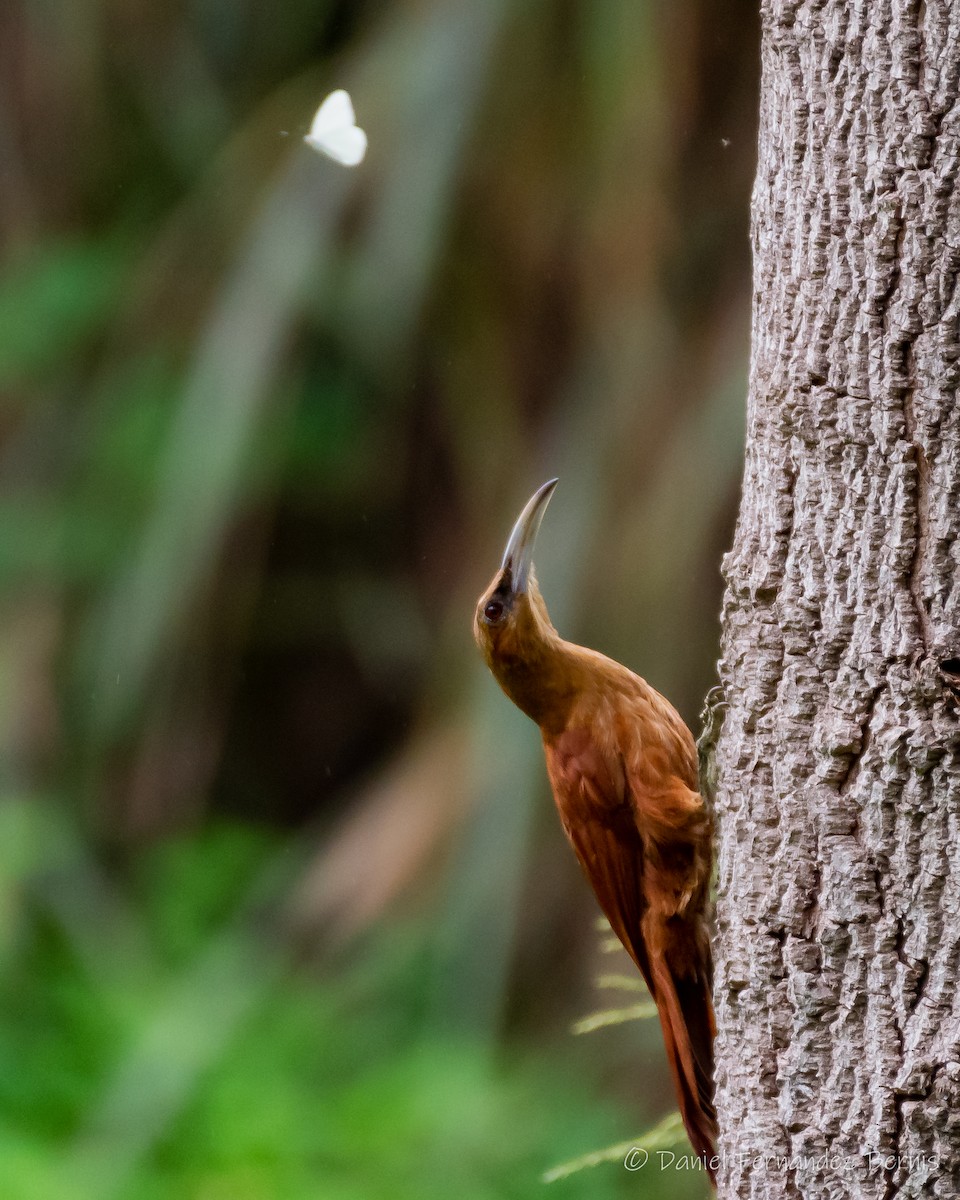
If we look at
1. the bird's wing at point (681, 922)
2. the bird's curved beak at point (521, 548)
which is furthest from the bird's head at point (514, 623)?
the bird's wing at point (681, 922)

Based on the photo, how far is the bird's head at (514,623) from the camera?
7.95 ft

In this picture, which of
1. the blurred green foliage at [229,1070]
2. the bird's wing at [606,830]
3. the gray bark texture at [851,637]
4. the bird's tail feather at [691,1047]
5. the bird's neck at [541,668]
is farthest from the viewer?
the blurred green foliage at [229,1070]

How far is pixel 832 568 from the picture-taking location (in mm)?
1501

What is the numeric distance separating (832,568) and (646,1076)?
9.36 ft

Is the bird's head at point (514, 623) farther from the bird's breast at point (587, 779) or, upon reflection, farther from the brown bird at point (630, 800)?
the bird's breast at point (587, 779)

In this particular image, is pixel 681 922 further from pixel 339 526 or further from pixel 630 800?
pixel 339 526

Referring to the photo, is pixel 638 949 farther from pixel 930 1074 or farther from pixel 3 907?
pixel 3 907

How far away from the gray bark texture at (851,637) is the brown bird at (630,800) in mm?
542

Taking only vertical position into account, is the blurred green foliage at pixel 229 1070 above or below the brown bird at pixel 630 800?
below

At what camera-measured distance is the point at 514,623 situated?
7.94 ft

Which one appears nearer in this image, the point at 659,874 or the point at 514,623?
the point at 659,874

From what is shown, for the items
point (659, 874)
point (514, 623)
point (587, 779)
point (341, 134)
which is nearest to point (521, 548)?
point (514, 623)

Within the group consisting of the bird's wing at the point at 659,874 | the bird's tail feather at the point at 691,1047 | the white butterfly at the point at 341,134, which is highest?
the white butterfly at the point at 341,134

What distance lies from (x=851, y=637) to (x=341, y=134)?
284 cm
